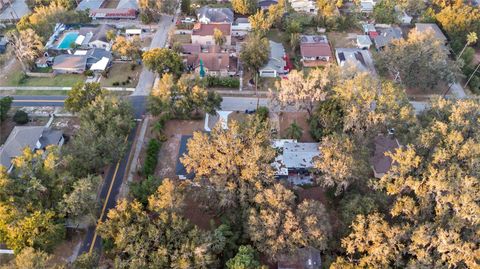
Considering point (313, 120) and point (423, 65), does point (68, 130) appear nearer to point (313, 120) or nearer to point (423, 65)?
point (313, 120)

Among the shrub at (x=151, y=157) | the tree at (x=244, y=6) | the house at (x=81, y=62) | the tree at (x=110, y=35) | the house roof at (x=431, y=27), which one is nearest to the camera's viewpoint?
the shrub at (x=151, y=157)

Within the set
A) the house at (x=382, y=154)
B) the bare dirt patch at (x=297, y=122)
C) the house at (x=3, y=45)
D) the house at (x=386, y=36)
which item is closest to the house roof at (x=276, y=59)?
the bare dirt patch at (x=297, y=122)

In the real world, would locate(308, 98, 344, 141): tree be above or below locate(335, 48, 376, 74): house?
above

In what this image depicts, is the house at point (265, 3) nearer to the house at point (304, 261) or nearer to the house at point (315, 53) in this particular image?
the house at point (315, 53)

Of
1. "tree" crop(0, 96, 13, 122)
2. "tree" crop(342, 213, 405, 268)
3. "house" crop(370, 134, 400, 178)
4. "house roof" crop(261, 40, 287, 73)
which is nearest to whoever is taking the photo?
"tree" crop(342, 213, 405, 268)

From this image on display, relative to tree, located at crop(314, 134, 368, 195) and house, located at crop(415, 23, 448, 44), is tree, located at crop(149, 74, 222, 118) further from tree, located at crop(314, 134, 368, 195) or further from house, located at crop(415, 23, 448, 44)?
house, located at crop(415, 23, 448, 44)

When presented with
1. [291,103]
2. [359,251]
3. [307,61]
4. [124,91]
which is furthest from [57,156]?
[307,61]

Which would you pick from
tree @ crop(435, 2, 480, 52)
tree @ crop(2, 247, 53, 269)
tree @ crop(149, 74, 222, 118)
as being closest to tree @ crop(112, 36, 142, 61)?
tree @ crop(149, 74, 222, 118)

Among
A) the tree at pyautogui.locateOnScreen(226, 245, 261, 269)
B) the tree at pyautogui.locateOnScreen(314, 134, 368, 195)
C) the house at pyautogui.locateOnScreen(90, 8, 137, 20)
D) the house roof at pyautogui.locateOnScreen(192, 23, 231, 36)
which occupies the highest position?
the tree at pyautogui.locateOnScreen(314, 134, 368, 195)
